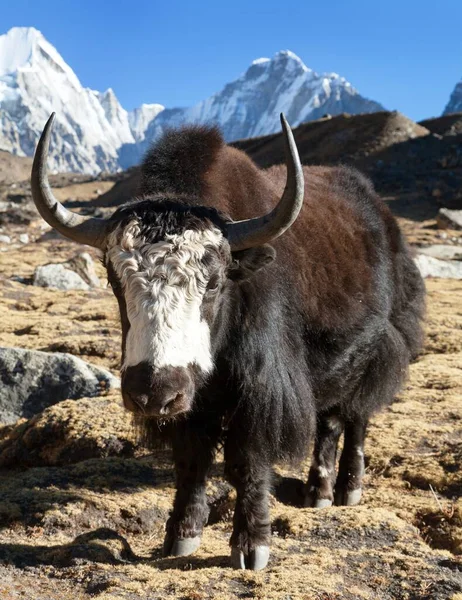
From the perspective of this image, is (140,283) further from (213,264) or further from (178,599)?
(178,599)

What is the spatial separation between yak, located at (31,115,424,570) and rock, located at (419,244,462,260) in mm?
10384

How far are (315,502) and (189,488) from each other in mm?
929

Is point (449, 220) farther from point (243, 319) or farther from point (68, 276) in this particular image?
point (243, 319)

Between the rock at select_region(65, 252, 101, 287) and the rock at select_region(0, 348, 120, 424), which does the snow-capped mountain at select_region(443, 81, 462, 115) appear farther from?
the rock at select_region(0, 348, 120, 424)

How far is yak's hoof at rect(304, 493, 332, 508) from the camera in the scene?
356cm

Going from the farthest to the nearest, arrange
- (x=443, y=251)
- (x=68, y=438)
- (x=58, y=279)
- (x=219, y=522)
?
(x=443, y=251) → (x=58, y=279) → (x=68, y=438) → (x=219, y=522)

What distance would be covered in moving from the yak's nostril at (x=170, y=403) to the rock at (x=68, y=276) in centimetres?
740

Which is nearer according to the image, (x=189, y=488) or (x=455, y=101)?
(x=189, y=488)

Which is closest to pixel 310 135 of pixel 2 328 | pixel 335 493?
pixel 2 328

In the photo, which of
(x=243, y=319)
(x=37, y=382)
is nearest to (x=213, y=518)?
(x=243, y=319)

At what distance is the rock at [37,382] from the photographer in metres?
4.61

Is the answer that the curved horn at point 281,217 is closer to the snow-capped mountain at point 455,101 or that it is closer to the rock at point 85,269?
the rock at point 85,269

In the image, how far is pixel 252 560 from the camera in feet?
8.68

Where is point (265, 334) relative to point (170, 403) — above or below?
above
